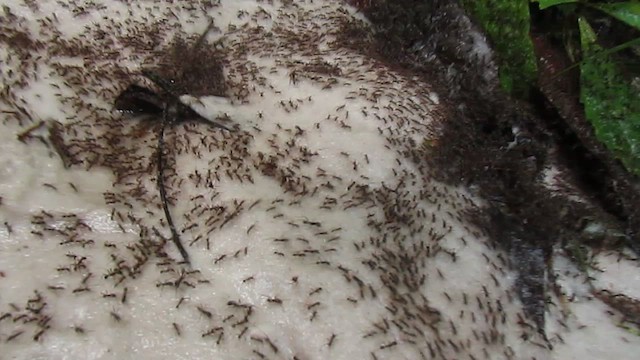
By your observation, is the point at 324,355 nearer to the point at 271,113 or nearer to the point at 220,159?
the point at 220,159

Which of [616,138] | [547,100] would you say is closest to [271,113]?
[547,100]

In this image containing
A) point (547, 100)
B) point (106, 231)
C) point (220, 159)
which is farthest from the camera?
point (547, 100)

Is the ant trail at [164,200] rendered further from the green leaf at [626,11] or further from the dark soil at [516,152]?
the green leaf at [626,11]

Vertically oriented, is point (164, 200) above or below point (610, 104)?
below

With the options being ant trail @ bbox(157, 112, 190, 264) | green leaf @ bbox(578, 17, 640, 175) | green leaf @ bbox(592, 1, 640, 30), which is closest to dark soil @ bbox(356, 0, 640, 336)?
green leaf @ bbox(578, 17, 640, 175)

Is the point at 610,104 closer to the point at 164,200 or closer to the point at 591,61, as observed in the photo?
the point at 591,61

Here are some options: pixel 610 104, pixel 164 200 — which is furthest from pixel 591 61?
pixel 164 200
